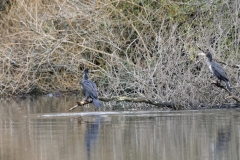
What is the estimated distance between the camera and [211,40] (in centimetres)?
2002

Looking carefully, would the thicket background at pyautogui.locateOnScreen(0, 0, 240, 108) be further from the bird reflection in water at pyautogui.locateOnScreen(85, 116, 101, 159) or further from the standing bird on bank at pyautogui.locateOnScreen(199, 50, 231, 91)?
the bird reflection in water at pyautogui.locateOnScreen(85, 116, 101, 159)

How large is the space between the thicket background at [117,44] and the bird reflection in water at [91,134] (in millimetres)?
3329

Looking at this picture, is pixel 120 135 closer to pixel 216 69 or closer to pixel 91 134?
pixel 91 134

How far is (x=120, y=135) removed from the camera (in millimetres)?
12680

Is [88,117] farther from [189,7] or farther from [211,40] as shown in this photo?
[189,7]

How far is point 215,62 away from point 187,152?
688 cm

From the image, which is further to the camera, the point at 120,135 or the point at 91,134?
the point at 91,134

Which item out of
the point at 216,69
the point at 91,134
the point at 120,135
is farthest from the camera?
the point at 216,69

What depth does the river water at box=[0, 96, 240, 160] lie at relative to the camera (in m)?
10.5

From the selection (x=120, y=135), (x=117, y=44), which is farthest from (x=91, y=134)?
(x=117, y=44)

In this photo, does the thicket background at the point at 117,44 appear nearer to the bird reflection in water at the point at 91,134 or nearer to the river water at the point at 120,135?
the river water at the point at 120,135

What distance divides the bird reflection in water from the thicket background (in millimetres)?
3329

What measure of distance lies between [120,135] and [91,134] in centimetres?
54

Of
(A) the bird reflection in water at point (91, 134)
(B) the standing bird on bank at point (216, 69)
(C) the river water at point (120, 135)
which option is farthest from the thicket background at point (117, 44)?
(A) the bird reflection in water at point (91, 134)
